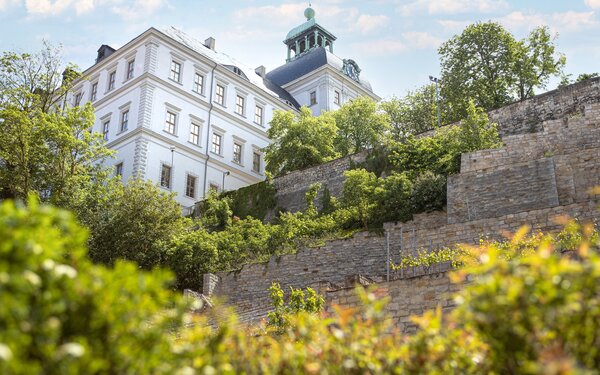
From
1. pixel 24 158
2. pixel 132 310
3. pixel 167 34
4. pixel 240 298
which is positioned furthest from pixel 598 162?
pixel 167 34

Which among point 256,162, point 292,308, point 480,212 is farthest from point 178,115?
point 292,308

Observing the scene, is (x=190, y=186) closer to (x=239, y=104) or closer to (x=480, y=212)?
(x=239, y=104)

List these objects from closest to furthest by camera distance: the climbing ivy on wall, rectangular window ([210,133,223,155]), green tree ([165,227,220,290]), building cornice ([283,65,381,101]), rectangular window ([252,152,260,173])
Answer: green tree ([165,227,220,290])
the climbing ivy on wall
rectangular window ([210,133,223,155])
rectangular window ([252,152,260,173])
building cornice ([283,65,381,101])

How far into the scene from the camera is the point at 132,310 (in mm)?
3412

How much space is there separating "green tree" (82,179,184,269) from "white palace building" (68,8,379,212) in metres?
12.2

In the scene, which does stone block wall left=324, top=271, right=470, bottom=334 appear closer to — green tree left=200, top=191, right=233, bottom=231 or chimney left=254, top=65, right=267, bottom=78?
green tree left=200, top=191, right=233, bottom=231

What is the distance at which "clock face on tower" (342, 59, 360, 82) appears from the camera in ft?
177

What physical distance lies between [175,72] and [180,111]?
106 inches

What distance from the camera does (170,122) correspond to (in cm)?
3925

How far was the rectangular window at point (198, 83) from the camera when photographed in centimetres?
4150

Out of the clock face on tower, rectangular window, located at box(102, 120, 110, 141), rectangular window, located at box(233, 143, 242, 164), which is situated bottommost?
rectangular window, located at box(233, 143, 242, 164)

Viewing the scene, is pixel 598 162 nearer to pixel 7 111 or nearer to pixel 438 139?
pixel 438 139

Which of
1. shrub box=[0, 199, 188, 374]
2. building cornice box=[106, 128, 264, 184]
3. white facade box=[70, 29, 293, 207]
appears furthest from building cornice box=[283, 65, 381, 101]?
shrub box=[0, 199, 188, 374]

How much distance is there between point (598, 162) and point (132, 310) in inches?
658
